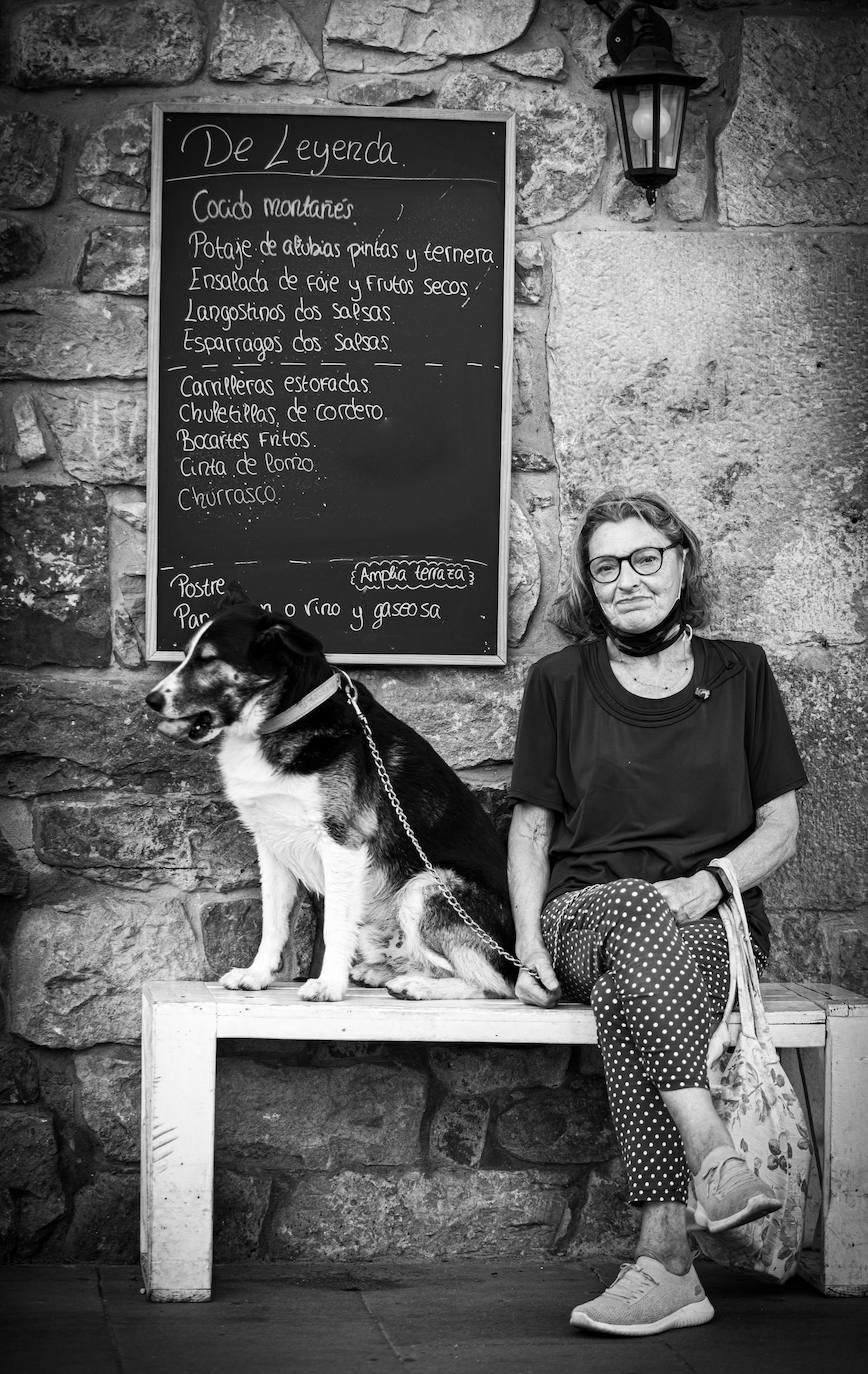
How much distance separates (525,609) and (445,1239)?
1759 mm

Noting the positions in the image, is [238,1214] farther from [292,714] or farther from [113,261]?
[113,261]

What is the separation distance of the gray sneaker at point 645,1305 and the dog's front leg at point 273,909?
1156mm

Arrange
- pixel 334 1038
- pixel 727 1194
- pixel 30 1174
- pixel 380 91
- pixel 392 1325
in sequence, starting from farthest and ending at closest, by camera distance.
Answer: pixel 380 91
pixel 30 1174
pixel 334 1038
pixel 392 1325
pixel 727 1194

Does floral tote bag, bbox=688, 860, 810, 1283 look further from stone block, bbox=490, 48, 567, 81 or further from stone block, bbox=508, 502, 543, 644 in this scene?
stone block, bbox=490, 48, 567, 81

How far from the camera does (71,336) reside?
13.6 feet

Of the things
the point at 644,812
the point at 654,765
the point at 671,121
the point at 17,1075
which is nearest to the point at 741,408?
the point at 671,121

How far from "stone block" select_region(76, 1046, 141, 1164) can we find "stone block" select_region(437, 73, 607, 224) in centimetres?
264

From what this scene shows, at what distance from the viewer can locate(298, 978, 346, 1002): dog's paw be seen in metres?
3.62

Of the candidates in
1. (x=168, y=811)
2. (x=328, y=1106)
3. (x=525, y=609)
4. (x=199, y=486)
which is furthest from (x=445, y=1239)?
(x=199, y=486)

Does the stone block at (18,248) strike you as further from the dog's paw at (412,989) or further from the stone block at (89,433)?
the dog's paw at (412,989)

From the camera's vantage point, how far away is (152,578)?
414 centimetres

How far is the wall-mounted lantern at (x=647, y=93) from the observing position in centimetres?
400

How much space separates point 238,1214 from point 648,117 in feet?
10.3

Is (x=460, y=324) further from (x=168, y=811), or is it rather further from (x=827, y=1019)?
(x=827, y=1019)
